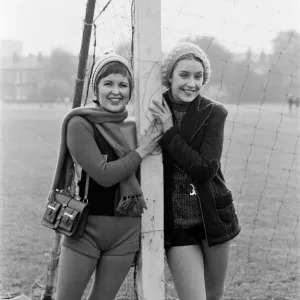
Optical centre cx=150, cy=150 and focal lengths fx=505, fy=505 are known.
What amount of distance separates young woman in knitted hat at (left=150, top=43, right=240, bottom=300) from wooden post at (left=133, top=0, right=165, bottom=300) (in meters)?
0.05

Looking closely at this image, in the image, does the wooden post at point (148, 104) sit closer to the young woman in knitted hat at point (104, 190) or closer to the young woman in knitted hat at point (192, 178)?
the young woman in knitted hat at point (192, 178)

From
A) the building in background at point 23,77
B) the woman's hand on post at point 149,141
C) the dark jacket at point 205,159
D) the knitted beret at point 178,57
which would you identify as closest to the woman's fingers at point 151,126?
the woman's hand on post at point 149,141

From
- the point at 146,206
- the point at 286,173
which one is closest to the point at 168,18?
the point at 146,206

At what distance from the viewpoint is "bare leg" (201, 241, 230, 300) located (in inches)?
107

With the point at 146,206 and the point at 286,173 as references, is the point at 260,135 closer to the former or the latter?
the point at 286,173

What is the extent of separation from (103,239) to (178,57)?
3.30 feet

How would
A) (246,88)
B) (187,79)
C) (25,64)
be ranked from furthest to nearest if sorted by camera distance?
(25,64), (246,88), (187,79)

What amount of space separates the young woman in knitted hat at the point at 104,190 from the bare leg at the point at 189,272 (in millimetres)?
261

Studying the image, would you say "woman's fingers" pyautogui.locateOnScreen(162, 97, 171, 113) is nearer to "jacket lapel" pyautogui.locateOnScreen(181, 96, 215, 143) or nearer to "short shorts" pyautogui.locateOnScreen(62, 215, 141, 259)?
"jacket lapel" pyautogui.locateOnScreen(181, 96, 215, 143)

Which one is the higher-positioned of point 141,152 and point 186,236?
point 141,152

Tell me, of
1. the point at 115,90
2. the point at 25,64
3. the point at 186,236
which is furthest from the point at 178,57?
the point at 25,64

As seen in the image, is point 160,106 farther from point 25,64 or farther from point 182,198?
point 25,64

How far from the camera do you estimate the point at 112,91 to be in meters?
2.51

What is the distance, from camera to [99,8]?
3.56 metres
